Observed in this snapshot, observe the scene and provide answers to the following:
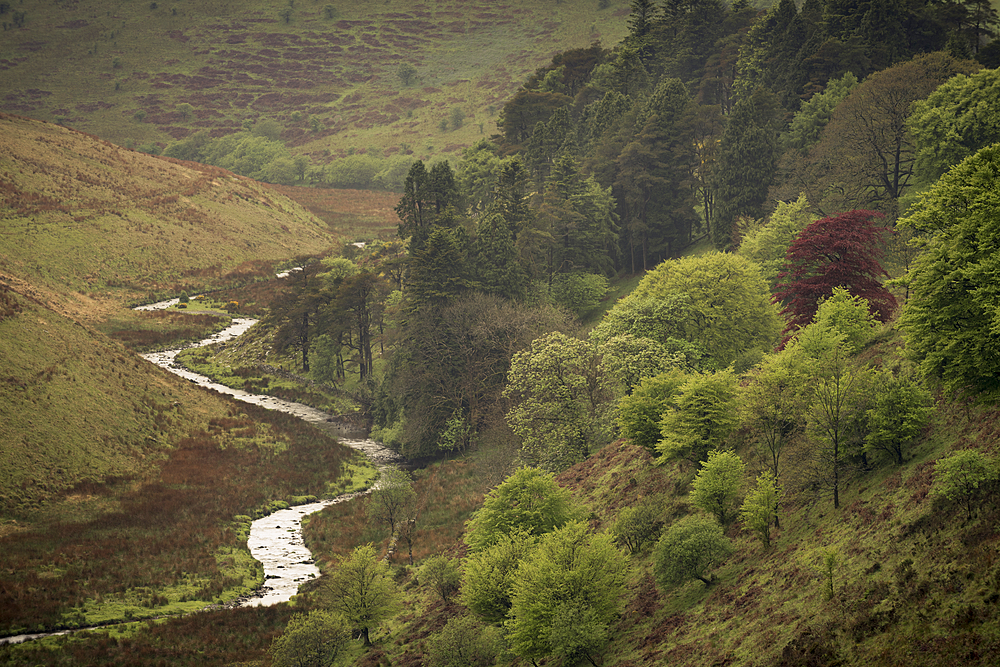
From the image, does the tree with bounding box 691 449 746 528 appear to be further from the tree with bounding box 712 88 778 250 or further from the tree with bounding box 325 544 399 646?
the tree with bounding box 712 88 778 250

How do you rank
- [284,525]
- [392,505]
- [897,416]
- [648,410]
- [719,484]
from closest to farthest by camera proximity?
[897,416] → [719,484] → [648,410] → [392,505] → [284,525]

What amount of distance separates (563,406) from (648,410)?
13.0 metres

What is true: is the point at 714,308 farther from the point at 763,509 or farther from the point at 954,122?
the point at 763,509

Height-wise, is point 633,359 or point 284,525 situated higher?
point 633,359

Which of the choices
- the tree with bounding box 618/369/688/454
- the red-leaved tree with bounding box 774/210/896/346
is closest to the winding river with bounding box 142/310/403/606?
the tree with bounding box 618/369/688/454

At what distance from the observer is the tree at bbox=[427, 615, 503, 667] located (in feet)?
102

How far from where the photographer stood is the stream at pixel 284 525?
42.5 m

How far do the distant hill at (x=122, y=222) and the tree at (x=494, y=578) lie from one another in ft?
Answer: 245

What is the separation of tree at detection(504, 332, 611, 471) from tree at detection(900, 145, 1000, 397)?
2613 cm

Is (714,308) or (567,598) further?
(714,308)

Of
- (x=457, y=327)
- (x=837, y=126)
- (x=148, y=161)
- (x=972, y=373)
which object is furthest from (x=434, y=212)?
(x=148, y=161)

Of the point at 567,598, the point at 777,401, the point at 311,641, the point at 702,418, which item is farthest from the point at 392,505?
the point at 777,401

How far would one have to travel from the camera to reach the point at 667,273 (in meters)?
56.9

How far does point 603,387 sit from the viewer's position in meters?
50.8
